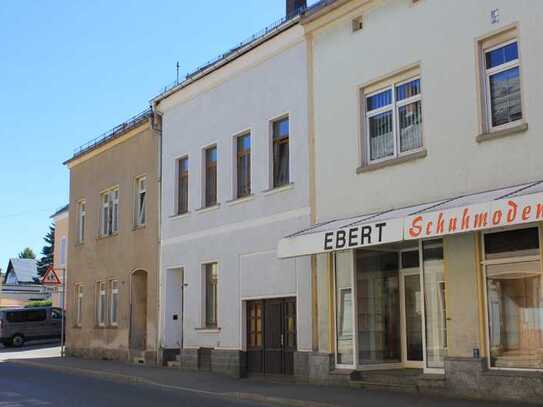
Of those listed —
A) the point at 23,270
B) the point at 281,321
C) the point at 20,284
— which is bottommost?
the point at 281,321

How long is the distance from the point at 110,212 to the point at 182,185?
19.6 feet

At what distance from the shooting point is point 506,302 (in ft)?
43.2

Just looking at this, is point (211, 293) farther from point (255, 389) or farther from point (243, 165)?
point (255, 389)

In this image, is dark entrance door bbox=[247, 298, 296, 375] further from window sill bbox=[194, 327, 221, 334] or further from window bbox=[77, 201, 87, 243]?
window bbox=[77, 201, 87, 243]

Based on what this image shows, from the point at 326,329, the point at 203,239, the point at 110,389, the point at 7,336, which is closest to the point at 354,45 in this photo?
the point at 326,329

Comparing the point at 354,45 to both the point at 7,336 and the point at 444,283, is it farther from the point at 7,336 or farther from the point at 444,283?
the point at 7,336

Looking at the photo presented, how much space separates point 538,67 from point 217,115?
35.4ft

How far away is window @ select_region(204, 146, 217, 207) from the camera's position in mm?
21816

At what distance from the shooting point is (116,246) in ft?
89.5

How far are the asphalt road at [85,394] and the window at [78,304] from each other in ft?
29.9

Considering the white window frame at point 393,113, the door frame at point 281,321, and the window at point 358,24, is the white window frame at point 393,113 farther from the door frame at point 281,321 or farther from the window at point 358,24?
the door frame at point 281,321

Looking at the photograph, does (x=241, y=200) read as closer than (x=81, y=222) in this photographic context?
Yes

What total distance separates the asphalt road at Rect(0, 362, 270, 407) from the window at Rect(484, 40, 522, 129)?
700 cm

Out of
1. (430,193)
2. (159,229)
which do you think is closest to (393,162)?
(430,193)
